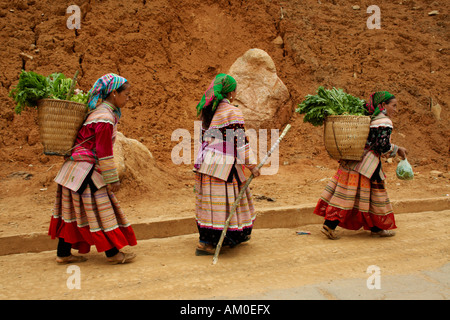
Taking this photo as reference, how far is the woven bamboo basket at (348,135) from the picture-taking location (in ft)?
15.5

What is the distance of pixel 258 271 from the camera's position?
4.05 meters

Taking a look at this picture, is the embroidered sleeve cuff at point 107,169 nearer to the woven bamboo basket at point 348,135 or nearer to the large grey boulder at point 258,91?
the woven bamboo basket at point 348,135

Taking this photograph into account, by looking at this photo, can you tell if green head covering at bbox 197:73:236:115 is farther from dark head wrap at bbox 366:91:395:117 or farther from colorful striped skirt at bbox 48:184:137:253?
dark head wrap at bbox 366:91:395:117

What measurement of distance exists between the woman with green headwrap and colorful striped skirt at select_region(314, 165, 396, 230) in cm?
139

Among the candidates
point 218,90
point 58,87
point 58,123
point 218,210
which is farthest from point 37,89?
point 218,210

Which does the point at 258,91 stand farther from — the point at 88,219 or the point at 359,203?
the point at 88,219

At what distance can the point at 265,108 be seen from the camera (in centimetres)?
1028

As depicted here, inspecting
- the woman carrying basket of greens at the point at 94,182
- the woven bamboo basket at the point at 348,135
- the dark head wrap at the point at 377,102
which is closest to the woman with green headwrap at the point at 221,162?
the woman carrying basket of greens at the point at 94,182

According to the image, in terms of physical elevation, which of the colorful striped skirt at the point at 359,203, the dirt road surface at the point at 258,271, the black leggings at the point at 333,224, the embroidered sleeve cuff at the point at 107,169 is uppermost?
the embroidered sleeve cuff at the point at 107,169

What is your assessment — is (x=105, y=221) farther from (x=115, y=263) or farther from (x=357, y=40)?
(x=357, y=40)

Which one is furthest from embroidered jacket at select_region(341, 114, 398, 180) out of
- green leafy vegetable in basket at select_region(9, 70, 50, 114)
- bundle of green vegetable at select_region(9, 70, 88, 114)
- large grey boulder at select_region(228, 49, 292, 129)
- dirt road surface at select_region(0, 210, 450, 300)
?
large grey boulder at select_region(228, 49, 292, 129)

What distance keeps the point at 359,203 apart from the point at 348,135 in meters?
0.95

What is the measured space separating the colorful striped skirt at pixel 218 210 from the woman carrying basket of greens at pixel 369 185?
1312mm

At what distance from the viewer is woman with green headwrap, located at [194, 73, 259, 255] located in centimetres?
435
